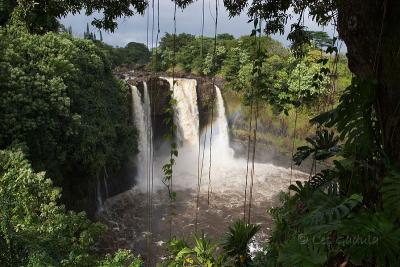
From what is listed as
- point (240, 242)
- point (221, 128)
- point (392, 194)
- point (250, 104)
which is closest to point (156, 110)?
point (221, 128)

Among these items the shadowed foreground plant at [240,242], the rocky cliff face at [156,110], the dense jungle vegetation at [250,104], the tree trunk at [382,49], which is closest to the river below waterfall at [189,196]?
the rocky cliff face at [156,110]

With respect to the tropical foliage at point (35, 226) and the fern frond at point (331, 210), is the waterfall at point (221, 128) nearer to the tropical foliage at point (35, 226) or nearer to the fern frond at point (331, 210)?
the tropical foliage at point (35, 226)

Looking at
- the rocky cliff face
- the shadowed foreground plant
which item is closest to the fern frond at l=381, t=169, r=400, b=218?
the shadowed foreground plant

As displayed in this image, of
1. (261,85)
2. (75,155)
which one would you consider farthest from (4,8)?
(261,85)

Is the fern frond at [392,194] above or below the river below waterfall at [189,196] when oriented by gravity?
above

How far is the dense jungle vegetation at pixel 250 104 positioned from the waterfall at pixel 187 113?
3414 mm

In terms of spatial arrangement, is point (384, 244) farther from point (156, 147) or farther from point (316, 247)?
point (156, 147)

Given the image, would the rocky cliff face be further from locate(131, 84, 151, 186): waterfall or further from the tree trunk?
the tree trunk

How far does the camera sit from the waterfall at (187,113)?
1609 cm

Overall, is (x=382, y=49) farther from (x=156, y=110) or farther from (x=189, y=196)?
(x=156, y=110)

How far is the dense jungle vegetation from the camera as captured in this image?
1.96 m

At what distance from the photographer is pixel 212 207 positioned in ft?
37.9

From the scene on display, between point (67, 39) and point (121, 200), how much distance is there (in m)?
5.23

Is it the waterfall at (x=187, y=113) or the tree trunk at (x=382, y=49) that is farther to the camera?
the waterfall at (x=187, y=113)
